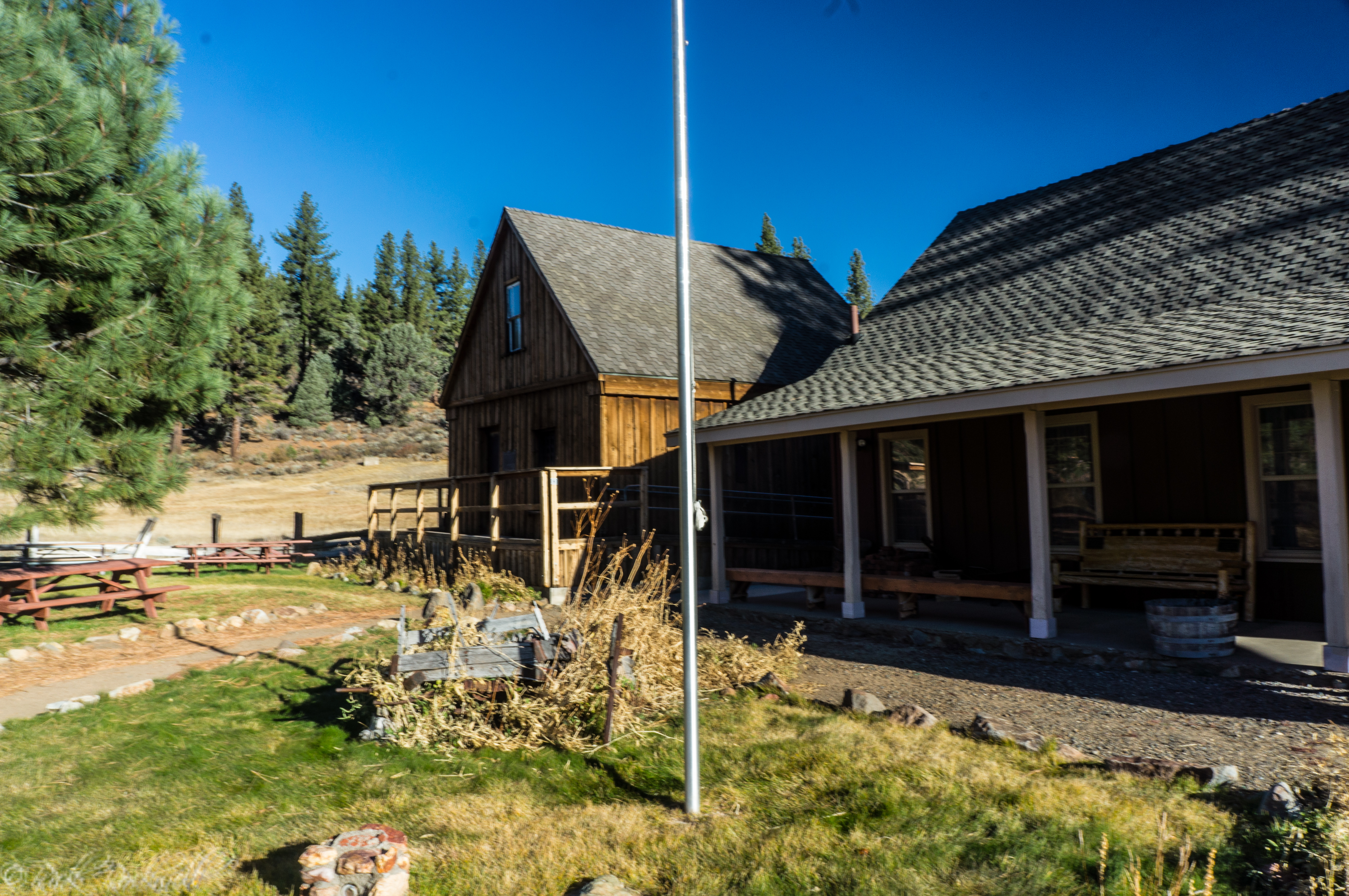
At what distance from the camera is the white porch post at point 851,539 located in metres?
10.1

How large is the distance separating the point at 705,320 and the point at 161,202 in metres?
10.7

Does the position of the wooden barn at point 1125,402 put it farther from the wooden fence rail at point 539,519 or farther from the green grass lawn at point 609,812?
the green grass lawn at point 609,812

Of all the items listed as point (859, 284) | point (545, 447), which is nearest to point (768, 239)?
point (859, 284)

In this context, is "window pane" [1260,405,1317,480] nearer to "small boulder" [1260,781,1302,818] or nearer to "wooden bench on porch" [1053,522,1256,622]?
"wooden bench on porch" [1053,522,1256,622]

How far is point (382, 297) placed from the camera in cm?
5666

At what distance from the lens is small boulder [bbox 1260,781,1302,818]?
395 cm

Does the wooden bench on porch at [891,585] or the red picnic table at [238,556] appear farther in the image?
the red picnic table at [238,556]

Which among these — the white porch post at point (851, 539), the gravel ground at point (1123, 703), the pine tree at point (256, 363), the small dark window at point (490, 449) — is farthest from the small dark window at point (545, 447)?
the pine tree at point (256, 363)

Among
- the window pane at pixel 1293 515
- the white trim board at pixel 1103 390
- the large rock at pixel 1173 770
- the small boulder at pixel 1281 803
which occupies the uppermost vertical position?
the white trim board at pixel 1103 390

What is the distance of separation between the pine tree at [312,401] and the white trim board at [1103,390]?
42.0 meters

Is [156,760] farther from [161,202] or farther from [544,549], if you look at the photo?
[544,549]

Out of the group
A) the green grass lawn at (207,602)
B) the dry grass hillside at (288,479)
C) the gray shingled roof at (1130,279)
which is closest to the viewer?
the gray shingled roof at (1130,279)

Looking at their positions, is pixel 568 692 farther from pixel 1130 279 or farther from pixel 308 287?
pixel 308 287

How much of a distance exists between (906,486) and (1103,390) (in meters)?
5.56
